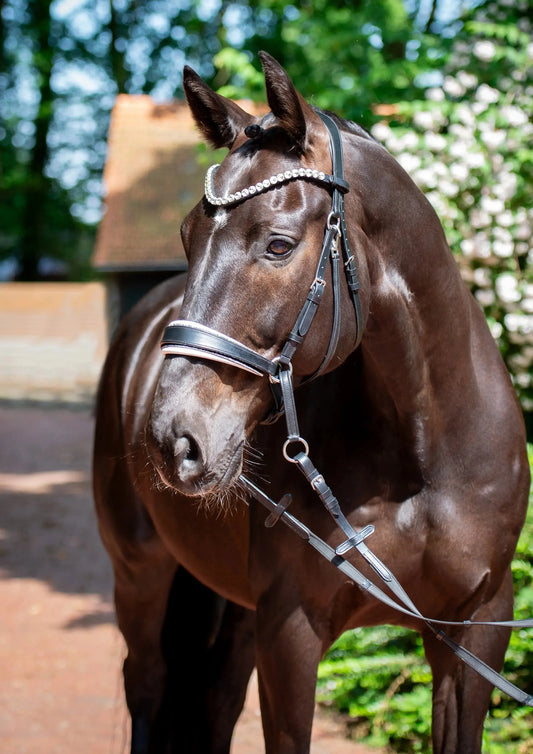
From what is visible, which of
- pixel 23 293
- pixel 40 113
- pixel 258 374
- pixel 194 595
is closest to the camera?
pixel 258 374

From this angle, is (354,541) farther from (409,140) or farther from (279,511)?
(409,140)

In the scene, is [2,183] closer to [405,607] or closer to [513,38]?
[513,38]

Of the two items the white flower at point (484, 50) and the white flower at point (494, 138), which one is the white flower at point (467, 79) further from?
the white flower at point (494, 138)

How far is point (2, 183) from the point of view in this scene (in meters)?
26.3

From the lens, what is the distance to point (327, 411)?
7.53ft

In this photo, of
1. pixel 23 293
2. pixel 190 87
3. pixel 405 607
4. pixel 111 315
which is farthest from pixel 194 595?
pixel 23 293

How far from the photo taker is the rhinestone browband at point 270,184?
1856 millimetres

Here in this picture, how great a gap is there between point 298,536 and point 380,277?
28.0 inches

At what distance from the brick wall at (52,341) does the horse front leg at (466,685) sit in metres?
16.9

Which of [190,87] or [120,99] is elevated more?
[190,87]

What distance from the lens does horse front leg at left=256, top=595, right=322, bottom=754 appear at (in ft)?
7.07

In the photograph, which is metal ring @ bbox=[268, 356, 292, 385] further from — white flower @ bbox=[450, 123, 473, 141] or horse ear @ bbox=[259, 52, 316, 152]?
white flower @ bbox=[450, 123, 473, 141]

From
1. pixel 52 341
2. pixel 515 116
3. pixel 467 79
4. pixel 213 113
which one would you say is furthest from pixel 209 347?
pixel 52 341

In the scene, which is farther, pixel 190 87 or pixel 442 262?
pixel 442 262
